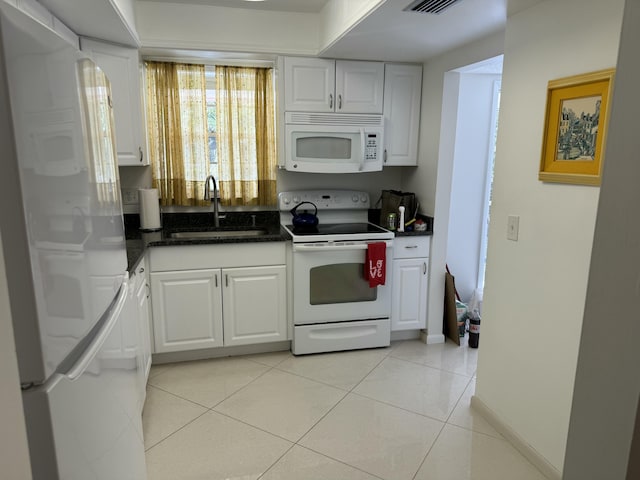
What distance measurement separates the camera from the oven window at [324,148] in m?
3.33

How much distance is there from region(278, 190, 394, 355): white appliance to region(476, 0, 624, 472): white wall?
98cm

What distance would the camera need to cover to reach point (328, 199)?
3.70m

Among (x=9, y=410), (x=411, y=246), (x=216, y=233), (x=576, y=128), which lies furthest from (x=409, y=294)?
(x=9, y=410)

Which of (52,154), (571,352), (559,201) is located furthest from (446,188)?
(52,154)

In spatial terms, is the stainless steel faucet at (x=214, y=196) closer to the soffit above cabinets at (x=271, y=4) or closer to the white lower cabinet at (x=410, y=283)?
the soffit above cabinets at (x=271, y=4)

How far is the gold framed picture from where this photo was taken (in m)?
1.73

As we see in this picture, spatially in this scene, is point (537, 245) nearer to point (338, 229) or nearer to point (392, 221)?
point (392, 221)

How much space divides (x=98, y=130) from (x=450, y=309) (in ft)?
10.0

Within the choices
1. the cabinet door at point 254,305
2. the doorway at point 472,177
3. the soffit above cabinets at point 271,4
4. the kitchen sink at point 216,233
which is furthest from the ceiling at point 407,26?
the cabinet door at point 254,305

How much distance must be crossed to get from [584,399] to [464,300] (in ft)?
11.3

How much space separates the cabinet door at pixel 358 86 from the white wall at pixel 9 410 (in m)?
2.92

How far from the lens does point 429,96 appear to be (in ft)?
11.1

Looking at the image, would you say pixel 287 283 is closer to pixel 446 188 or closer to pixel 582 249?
pixel 446 188

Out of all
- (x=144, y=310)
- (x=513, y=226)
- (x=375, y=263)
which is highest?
(x=513, y=226)
